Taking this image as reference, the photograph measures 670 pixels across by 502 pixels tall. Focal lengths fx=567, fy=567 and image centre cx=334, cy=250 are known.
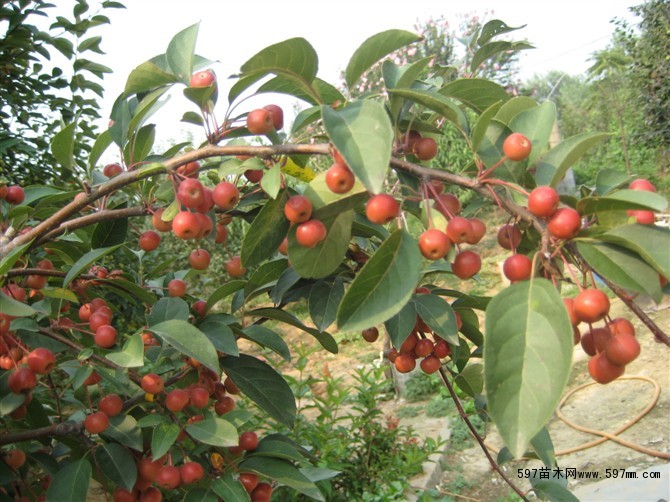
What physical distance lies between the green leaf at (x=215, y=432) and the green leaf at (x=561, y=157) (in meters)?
0.59

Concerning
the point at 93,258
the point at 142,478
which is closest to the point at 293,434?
the point at 142,478

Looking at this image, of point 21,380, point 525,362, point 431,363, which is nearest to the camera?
point 525,362

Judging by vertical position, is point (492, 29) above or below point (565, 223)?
above

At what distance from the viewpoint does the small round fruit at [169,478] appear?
93 cm

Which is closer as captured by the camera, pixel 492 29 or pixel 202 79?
pixel 202 79

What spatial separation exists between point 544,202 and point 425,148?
0.23 metres

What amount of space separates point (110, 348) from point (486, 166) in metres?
0.72

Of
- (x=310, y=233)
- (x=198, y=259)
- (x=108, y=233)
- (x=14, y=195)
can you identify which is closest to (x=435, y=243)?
(x=310, y=233)

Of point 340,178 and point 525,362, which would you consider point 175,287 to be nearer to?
point 340,178

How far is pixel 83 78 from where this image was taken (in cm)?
291

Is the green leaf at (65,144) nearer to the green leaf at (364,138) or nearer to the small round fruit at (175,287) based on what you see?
the small round fruit at (175,287)

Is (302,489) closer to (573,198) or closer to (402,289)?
(402,289)

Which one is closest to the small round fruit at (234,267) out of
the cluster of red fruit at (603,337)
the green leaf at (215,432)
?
the green leaf at (215,432)

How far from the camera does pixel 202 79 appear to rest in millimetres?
811
